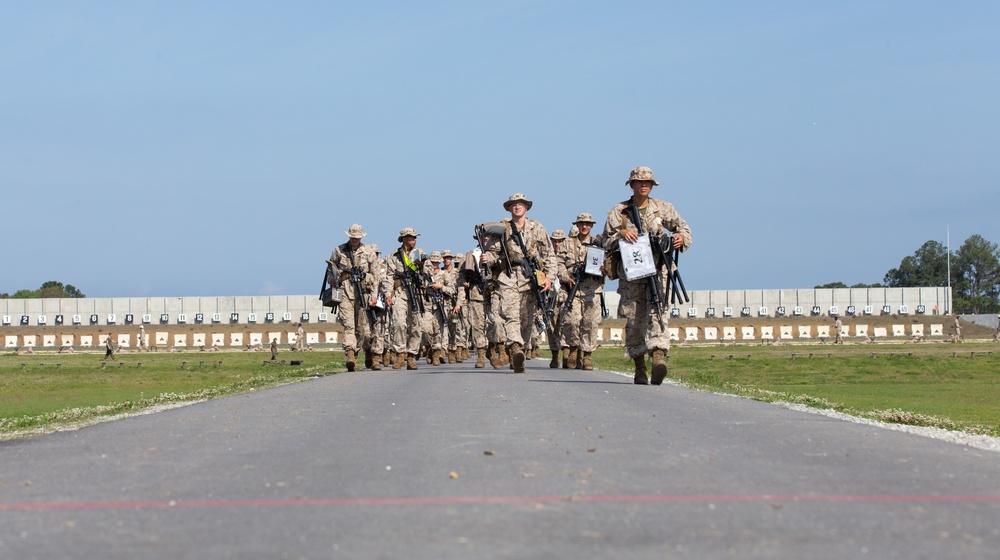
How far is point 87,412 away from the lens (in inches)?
610

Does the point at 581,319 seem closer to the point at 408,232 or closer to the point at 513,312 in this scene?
the point at 513,312

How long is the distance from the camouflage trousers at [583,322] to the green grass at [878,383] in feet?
6.04

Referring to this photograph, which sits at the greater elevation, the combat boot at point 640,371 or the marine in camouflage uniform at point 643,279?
the marine in camouflage uniform at point 643,279

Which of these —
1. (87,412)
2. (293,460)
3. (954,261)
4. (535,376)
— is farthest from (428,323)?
(954,261)

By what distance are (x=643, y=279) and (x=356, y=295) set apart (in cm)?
1097

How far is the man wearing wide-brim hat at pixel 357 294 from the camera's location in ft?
89.5

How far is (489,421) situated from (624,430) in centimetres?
133

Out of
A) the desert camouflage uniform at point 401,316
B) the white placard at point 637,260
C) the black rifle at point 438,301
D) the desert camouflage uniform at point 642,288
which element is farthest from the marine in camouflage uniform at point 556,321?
the white placard at point 637,260

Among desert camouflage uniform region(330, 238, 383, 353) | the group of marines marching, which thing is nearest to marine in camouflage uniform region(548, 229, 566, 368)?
the group of marines marching

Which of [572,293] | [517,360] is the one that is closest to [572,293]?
[572,293]

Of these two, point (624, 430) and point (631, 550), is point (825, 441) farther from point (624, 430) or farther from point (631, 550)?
point (631, 550)

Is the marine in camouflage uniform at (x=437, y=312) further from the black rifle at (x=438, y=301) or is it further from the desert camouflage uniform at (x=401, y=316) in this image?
the desert camouflage uniform at (x=401, y=316)

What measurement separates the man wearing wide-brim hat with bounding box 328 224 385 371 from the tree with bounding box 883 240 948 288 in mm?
170167

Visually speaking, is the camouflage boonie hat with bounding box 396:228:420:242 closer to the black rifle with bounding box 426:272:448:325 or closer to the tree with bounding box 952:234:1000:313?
the black rifle with bounding box 426:272:448:325
